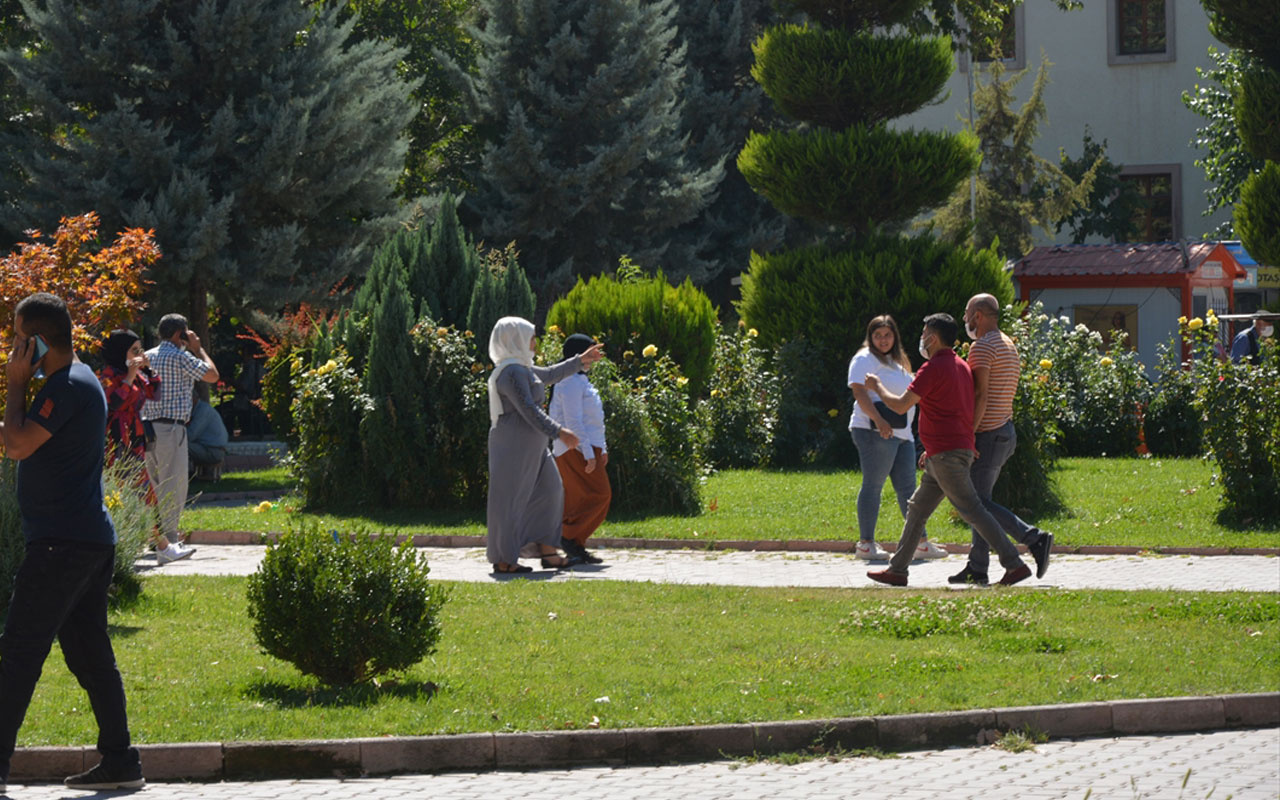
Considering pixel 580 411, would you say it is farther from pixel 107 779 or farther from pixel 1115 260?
pixel 1115 260

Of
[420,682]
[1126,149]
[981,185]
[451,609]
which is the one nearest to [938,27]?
[981,185]

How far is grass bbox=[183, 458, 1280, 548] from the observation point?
578 inches

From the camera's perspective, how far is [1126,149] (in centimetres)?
4597

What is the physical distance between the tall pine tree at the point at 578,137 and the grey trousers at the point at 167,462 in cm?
2183

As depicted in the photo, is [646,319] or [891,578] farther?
[646,319]

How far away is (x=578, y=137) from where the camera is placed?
120 feet

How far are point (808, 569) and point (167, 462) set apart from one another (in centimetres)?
514

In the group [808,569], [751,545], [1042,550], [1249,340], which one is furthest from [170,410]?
[1249,340]

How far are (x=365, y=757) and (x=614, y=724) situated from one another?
108 cm

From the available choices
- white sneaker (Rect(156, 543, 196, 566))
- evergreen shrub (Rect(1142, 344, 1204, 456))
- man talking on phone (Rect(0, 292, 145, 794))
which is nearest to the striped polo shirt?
white sneaker (Rect(156, 543, 196, 566))

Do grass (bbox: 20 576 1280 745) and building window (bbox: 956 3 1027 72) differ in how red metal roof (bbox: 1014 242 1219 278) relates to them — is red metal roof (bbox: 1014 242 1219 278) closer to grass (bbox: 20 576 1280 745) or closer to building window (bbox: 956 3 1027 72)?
building window (bbox: 956 3 1027 72)

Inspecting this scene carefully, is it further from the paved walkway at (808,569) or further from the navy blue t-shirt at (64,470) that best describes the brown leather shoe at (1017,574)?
the navy blue t-shirt at (64,470)

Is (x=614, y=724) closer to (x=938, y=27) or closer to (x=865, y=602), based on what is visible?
(x=865, y=602)

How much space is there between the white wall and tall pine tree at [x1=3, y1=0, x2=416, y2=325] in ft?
71.5
